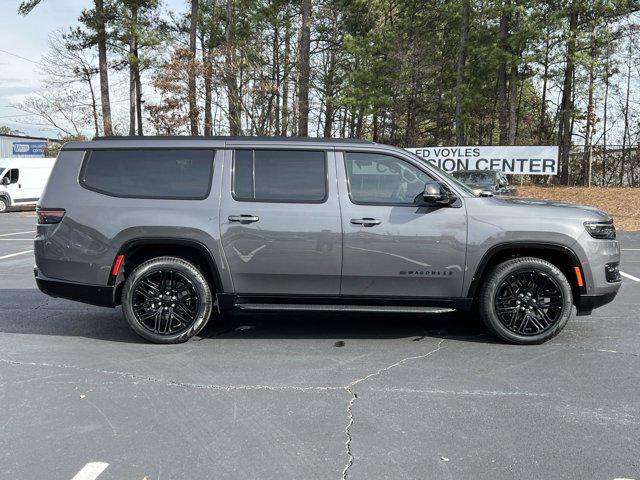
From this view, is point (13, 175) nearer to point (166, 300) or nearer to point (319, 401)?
point (166, 300)

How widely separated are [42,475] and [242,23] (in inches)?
1277

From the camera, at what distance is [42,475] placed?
9.79ft

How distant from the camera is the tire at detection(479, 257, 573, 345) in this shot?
519cm

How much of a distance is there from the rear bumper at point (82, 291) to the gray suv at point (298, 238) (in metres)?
0.01

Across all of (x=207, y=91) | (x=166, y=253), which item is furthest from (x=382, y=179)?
(x=207, y=91)

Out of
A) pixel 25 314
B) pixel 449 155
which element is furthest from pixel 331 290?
→ pixel 449 155

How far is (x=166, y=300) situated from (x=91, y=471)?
94.4 inches

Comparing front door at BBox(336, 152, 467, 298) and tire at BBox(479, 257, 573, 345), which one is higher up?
front door at BBox(336, 152, 467, 298)

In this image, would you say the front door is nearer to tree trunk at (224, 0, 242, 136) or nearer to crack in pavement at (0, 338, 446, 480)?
crack in pavement at (0, 338, 446, 480)

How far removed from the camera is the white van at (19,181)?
24.1 metres

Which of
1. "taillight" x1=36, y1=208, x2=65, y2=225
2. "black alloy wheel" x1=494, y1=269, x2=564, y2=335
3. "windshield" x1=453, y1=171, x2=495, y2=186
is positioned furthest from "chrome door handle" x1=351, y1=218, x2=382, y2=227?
"windshield" x1=453, y1=171, x2=495, y2=186

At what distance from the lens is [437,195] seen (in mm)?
5023

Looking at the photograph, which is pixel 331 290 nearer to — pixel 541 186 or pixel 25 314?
pixel 25 314

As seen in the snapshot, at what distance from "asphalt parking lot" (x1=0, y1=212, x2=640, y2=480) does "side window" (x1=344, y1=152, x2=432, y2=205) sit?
1388mm
